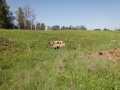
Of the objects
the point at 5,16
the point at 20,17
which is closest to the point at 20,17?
the point at 20,17

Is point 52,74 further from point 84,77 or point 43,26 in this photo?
point 43,26

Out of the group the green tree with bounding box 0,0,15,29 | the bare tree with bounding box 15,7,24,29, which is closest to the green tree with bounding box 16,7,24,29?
the bare tree with bounding box 15,7,24,29

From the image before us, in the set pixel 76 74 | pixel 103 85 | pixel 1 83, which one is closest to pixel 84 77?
pixel 76 74

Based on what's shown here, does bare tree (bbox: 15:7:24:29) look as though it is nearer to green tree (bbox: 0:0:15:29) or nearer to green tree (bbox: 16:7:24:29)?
green tree (bbox: 16:7:24:29)

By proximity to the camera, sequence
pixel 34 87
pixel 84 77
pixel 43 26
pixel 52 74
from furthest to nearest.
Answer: pixel 43 26, pixel 52 74, pixel 84 77, pixel 34 87

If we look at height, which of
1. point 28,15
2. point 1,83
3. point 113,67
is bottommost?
point 1,83

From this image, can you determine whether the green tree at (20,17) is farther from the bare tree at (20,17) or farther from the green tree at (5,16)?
the green tree at (5,16)

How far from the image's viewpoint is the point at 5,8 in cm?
5206

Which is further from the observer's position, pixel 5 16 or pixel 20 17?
pixel 20 17

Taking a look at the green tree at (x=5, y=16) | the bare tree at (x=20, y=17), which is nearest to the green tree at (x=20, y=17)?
the bare tree at (x=20, y=17)

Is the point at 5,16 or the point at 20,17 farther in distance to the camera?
the point at 20,17

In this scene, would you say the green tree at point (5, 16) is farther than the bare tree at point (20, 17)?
No

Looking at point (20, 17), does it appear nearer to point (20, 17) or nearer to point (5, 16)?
point (20, 17)

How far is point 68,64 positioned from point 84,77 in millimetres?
2856
